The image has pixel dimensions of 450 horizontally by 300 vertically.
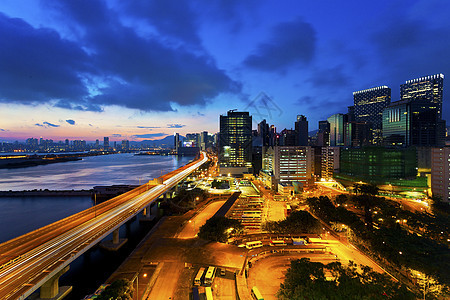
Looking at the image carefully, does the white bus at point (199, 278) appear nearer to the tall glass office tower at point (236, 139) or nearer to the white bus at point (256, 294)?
the white bus at point (256, 294)

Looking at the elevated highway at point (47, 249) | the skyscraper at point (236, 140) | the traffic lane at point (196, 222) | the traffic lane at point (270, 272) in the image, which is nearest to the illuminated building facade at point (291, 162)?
the traffic lane at point (196, 222)

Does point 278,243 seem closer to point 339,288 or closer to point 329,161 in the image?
point 339,288

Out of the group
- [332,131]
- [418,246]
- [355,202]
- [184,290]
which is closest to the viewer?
[184,290]

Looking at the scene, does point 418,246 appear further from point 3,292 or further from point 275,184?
point 275,184

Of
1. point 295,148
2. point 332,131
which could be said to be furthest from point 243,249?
point 332,131

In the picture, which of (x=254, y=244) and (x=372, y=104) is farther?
(x=372, y=104)

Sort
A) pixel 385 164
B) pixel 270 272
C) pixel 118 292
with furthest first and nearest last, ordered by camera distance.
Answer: pixel 385 164
pixel 270 272
pixel 118 292

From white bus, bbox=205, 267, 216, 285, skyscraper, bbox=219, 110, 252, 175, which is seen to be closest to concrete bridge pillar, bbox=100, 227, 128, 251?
white bus, bbox=205, 267, 216, 285

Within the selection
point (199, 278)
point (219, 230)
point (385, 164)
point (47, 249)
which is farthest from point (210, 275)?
point (385, 164)
